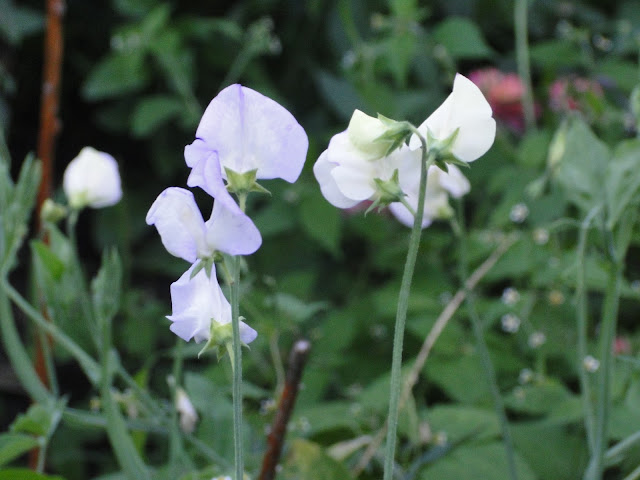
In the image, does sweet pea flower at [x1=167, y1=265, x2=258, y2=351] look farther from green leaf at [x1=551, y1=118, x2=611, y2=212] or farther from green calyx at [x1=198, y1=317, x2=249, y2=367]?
green leaf at [x1=551, y1=118, x2=611, y2=212]

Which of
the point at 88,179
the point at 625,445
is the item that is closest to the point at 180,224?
the point at 625,445

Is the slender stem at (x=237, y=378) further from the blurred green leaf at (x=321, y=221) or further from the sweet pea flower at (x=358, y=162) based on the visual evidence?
the blurred green leaf at (x=321, y=221)

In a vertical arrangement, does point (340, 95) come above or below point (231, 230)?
below

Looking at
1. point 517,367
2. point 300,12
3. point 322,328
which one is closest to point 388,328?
point 322,328

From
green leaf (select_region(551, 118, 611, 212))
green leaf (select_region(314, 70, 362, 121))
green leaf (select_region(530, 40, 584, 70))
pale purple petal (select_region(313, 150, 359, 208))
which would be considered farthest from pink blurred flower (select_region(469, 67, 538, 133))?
pale purple petal (select_region(313, 150, 359, 208))

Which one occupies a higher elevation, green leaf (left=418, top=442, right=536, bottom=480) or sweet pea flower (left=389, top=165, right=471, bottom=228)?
sweet pea flower (left=389, top=165, right=471, bottom=228)

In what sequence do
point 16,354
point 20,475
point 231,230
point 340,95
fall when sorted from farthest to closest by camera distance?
point 340,95
point 16,354
point 20,475
point 231,230

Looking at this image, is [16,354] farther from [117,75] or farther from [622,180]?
[117,75]
